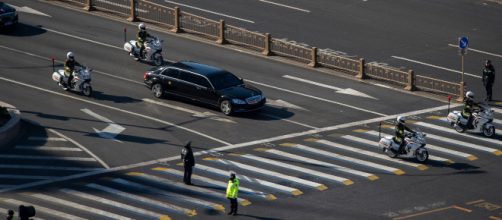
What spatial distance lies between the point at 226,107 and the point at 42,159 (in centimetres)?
959

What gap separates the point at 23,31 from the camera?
6744 centimetres

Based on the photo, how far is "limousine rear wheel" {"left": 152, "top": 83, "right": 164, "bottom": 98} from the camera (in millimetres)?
56469

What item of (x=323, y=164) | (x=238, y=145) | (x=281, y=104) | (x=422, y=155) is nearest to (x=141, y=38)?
(x=281, y=104)

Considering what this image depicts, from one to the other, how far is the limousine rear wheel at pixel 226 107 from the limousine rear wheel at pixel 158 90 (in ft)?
11.4

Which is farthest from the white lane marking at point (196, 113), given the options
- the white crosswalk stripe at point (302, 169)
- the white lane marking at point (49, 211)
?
the white lane marking at point (49, 211)

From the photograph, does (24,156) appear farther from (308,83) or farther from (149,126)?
(308,83)

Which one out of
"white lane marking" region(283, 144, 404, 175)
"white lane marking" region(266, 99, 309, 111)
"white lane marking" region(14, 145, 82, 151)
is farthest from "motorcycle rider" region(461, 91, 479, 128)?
"white lane marking" region(14, 145, 82, 151)

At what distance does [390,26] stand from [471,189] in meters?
25.8

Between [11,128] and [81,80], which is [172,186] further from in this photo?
[81,80]

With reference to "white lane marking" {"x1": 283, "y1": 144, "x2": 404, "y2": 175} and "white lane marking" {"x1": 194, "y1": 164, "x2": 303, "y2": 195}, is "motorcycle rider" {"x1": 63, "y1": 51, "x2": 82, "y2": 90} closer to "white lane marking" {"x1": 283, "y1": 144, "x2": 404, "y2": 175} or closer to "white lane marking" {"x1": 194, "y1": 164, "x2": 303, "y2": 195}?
"white lane marking" {"x1": 194, "y1": 164, "x2": 303, "y2": 195}

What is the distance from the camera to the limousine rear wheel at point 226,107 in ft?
178

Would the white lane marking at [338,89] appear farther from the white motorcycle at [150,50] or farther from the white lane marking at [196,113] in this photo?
the white lane marking at [196,113]

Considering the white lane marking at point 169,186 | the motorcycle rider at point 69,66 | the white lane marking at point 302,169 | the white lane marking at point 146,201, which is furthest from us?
the motorcycle rider at point 69,66

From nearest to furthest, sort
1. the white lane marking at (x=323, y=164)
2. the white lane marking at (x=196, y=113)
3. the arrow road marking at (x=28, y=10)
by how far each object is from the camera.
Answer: the white lane marking at (x=323, y=164)
the white lane marking at (x=196, y=113)
the arrow road marking at (x=28, y=10)
